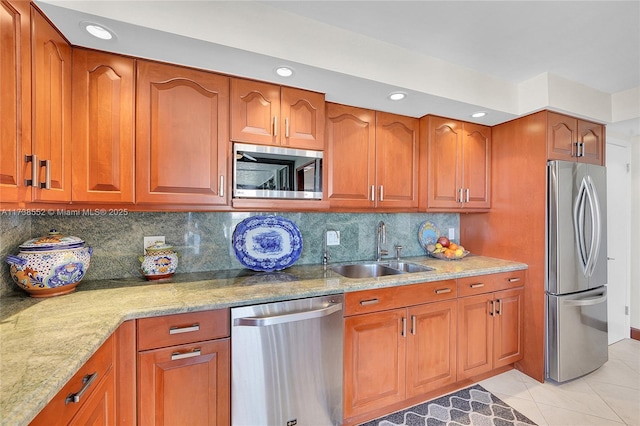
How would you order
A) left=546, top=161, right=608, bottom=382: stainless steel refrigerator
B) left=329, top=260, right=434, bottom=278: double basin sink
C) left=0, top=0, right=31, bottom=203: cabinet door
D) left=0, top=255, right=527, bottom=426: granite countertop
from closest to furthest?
left=0, top=255, right=527, bottom=426: granite countertop
left=0, top=0, right=31, bottom=203: cabinet door
left=546, top=161, right=608, bottom=382: stainless steel refrigerator
left=329, top=260, right=434, bottom=278: double basin sink

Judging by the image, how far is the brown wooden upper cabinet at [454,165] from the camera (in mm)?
2252

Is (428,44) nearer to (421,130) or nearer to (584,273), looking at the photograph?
(421,130)

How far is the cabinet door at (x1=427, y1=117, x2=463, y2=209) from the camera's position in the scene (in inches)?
88.7

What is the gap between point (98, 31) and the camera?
4.05 feet

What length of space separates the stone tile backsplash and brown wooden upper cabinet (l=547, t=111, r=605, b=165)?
1.41m

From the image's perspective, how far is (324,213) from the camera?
2.28 m

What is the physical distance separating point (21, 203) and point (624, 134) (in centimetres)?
461

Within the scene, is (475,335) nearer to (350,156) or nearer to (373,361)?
(373,361)

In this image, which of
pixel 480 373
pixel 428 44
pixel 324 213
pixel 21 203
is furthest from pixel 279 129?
pixel 480 373

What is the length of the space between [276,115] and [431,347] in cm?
184

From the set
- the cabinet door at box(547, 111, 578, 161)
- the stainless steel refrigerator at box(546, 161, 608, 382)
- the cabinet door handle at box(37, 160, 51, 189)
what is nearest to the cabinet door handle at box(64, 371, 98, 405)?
the cabinet door handle at box(37, 160, 51, 189)

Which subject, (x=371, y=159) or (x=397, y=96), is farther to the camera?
(x=371, y=159)

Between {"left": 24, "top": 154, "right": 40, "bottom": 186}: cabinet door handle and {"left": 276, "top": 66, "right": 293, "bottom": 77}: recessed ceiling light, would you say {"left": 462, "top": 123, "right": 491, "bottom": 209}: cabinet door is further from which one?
{"left": 24, "top": 154, "right": 40, "bottom": 186}: cabinet door handle

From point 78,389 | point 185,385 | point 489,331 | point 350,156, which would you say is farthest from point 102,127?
point 489,331
